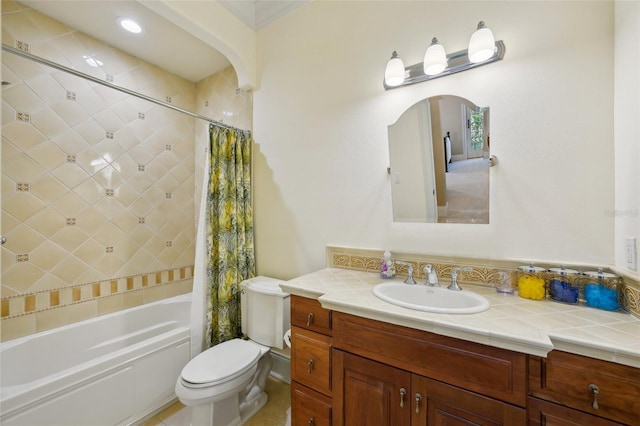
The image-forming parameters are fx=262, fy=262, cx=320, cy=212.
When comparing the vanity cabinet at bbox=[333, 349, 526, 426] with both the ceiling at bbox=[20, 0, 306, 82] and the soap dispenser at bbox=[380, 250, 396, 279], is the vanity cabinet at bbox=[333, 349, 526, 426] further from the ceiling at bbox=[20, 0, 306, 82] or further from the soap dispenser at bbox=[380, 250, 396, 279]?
the ceiling at bbox=[20, 0, 306, 82]

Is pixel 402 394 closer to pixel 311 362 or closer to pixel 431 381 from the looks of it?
pixel 431 381

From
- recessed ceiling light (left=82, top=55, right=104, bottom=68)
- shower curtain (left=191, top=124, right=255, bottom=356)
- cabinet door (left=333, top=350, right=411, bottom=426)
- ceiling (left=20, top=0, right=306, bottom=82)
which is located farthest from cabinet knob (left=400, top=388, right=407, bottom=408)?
recessed ceiling light (left=82, top=55, right=104, bottom=68)

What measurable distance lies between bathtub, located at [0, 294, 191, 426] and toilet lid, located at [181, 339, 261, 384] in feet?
1.23

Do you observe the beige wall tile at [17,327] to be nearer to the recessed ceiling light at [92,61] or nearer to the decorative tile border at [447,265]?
the recessed ceiling light at [92,61]

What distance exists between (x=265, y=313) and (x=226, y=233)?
67cm

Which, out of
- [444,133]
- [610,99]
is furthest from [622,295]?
[444,133]

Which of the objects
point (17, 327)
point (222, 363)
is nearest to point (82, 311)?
point (17, 327)

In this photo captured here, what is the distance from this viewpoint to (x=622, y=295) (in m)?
1.04

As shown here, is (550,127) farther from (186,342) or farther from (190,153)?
(190,153)

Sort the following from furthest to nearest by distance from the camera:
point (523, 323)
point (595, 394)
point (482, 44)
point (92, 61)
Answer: point (92, 61)
point (482, 44)
point (523, 323)
point (595, 394)

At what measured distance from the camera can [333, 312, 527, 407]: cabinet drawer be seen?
2.79 feet

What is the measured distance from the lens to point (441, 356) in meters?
0.95

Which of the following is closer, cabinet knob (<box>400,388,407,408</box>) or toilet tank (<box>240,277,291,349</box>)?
cabinet knob (<box>400,388,407,408</box>)

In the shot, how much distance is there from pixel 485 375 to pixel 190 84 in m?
3.42
